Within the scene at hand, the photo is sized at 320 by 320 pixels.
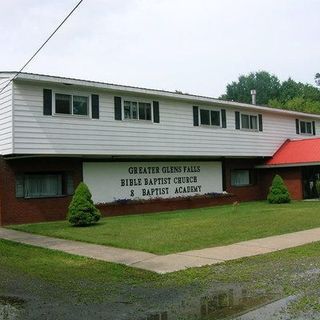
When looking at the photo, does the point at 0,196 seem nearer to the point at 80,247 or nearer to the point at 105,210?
the point at 105,210

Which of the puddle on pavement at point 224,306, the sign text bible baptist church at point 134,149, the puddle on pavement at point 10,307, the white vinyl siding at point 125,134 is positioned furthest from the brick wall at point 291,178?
the puddle on pavement at point 10,307

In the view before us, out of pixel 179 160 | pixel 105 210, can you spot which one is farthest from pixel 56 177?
pixel 179 160

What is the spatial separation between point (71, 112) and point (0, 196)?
442 centimetres

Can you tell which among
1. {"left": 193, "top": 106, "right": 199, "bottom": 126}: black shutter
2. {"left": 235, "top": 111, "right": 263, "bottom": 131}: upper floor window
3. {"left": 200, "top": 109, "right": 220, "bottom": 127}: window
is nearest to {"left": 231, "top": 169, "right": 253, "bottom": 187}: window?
{"left": 235, "top": 111, "right": 263, "bottom": 131}: upper floor window

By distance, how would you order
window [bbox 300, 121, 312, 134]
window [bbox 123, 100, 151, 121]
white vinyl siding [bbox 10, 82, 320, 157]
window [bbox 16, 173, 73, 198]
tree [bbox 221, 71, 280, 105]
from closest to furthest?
white vinyl siding [bbox 10, 82, 320, 157]
window [bbox 16, 173, 73, 198]
window [bbox 123, 100, 151, 121]
window [bbox 300, 121, 312, 134]
tree [bbox 221, 71, 280, 105]

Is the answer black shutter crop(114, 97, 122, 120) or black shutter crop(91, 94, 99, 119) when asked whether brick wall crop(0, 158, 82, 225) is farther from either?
black shutter crop(114, 97, 122, 120)

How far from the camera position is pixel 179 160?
27453 millimetres

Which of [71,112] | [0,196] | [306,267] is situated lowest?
[306,267]

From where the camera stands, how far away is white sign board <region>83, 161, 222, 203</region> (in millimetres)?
23625

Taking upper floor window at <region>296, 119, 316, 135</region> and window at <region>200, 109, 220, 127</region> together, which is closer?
window at <region>200, 109, 220, 127</region>

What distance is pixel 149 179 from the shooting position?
84.9 ft

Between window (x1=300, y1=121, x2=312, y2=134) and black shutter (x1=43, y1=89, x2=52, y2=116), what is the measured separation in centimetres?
2040

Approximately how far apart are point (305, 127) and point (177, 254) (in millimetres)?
26077

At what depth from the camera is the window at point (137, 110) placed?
23.5 metres
